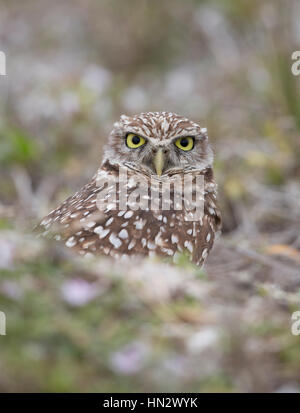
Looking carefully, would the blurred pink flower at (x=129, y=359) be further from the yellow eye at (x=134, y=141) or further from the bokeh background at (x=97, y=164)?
the yellow eye at (x=134, y=141)

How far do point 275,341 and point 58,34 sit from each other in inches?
389

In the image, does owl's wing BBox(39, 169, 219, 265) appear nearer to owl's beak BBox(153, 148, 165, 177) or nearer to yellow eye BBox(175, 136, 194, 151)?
owl's beak BBox(153, 148, 165, 177)

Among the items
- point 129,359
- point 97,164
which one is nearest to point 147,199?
point 129,359

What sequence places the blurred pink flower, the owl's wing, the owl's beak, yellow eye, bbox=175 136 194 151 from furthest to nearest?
yellow eye, bbox=175 136 194 151 → the owl's beak → the owl's wing → the blurred pink flower

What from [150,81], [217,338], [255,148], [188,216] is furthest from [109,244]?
[150,81]

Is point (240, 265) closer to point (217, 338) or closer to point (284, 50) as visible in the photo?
point (217, 338)

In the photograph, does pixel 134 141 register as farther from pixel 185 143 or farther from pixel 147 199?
pixel 147 199

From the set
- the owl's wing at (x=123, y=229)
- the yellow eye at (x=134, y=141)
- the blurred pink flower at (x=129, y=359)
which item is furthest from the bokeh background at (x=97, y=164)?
the yellow eye at (x=134, y=141)

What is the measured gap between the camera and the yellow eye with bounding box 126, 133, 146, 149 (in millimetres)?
3875

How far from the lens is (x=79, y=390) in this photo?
2188mm

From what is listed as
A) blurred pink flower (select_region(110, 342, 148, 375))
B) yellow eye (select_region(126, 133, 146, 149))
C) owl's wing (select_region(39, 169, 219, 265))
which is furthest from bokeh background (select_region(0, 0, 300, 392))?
yellow eye (select_region(126, 133, 146, 149))

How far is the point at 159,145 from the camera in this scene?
3.84 meters

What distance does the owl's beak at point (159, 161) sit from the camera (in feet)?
12.4

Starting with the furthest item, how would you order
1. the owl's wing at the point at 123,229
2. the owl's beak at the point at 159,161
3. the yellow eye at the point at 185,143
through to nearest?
the yellow eye at the point at 185,143 < the owl's beak at the point at 159,161 < the owl's wing at the point at 123,229
